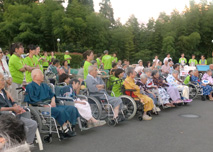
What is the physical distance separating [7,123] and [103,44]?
3189 centimetres

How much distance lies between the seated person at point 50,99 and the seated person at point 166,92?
3.27 metres

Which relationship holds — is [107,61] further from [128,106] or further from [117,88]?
[128,106]

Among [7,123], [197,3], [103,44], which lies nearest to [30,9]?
[103,44]

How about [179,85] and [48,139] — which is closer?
[48,139]

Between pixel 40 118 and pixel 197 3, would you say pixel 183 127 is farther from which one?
pixel 197 3

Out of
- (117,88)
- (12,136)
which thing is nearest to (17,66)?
(117,88)

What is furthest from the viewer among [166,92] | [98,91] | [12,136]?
[166,92]

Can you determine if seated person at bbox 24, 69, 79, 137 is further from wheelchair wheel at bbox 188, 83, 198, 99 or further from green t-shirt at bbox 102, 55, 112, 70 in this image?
green t-shirt at bbox 102, 55, 112, 70

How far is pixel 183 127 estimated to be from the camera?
514cm

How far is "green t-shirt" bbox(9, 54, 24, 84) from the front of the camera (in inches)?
201

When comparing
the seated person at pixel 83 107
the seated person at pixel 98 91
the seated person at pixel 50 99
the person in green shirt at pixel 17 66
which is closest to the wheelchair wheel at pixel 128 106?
the seated person at pixel 98 91

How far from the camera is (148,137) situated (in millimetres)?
4496

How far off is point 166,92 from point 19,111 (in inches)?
180

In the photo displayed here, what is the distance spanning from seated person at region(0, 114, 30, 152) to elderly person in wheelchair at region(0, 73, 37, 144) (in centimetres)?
236
